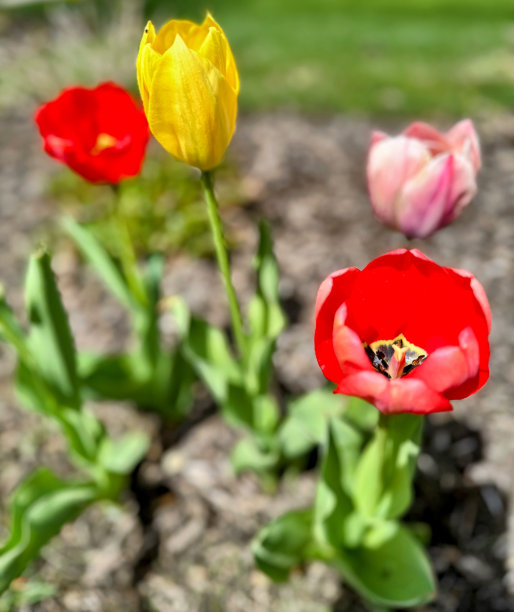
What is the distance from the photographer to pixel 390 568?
1.38m

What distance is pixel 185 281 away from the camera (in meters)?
2.46

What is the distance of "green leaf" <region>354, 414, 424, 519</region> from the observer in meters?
1.11

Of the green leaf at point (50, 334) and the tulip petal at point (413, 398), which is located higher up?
the tulip petal at point (413, 398)

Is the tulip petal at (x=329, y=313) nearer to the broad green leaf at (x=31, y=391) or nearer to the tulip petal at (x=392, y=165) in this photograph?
the tulip petal at (x=392, y=165)

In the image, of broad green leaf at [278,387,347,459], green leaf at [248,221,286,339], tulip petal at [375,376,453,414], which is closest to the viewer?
tulip petal at [375,376,453,414]

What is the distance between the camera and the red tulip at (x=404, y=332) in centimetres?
83

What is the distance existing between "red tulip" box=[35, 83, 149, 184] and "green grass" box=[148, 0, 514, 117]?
8.11 ft

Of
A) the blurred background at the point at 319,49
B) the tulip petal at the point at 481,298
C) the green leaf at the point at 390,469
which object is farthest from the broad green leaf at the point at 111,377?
the blurred background at the point at 319,49

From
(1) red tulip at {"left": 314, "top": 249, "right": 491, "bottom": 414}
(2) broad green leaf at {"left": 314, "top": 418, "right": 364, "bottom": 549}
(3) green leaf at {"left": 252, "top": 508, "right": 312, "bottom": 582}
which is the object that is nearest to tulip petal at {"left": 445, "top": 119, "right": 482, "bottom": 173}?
(1) red tulip at {"left": 314, "top": 249, "right": 491, "bottom": 414}

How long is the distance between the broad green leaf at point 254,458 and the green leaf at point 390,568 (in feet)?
1.02

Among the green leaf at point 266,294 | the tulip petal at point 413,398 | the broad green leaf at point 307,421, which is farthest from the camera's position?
the broad green leaf at point 307,421

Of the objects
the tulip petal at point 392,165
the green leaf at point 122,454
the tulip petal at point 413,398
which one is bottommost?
the green leaf at point 122,454

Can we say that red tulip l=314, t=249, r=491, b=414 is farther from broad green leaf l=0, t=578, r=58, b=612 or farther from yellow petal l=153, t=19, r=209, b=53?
broad green leaf l=0, t=578, r=58, b=612

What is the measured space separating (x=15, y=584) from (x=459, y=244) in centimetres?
193
